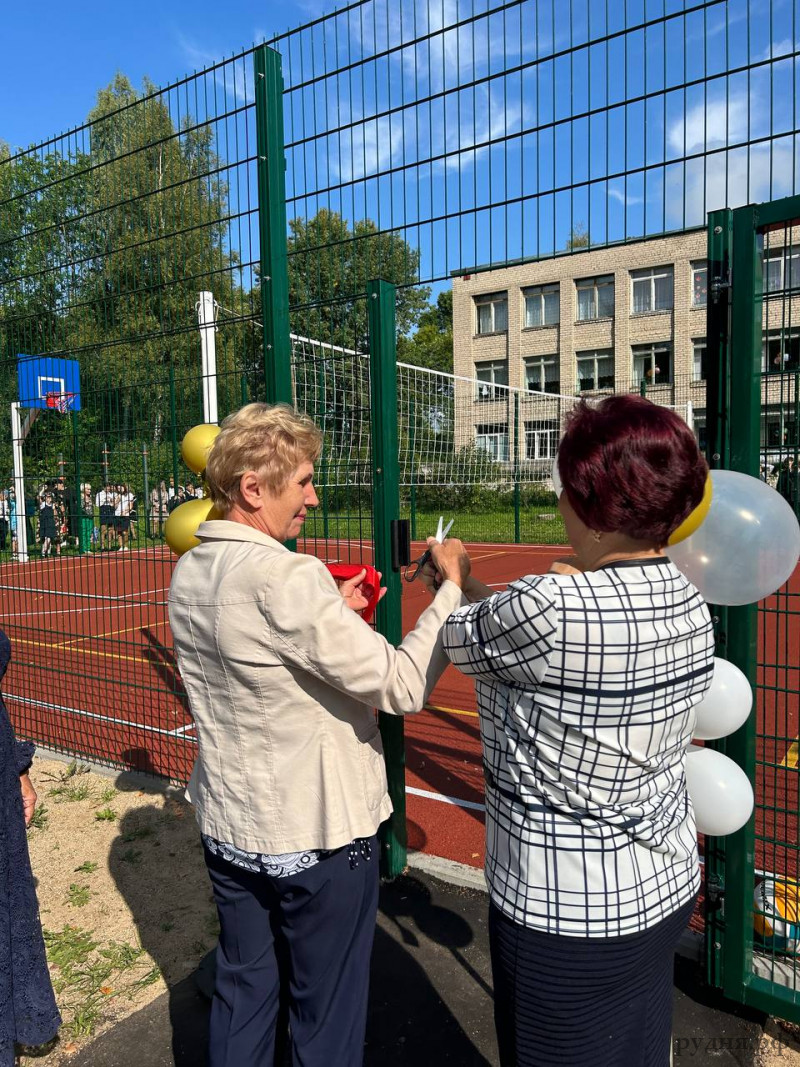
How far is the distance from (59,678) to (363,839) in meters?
6.56

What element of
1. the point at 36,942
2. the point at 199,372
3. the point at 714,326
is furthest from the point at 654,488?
the point at 199,372

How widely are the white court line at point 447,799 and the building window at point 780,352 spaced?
120 inches

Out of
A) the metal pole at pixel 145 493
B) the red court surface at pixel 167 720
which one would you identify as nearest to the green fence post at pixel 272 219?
the red court surface at pixel 167 720

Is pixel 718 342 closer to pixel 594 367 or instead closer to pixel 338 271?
pixel 338 271

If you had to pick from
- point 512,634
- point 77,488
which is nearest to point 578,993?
point 512,634

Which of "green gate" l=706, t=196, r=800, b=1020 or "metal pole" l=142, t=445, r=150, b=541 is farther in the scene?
"metal pole" l=142, t=445, r=150, b=541

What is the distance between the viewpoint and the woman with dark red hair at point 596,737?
56.9 inches

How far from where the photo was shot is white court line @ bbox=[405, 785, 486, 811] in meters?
4.55

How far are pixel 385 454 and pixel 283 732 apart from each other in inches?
70.2

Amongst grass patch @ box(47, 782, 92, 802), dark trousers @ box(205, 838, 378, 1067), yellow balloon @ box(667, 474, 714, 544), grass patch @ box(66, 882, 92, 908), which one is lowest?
grass patch @ box(66, 882, 92, 908)

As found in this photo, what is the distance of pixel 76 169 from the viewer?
15.5 feet

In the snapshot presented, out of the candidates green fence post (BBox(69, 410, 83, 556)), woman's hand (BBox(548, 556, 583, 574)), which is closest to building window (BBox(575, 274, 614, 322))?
green fence post (BBox(69, 410, 83, 556))

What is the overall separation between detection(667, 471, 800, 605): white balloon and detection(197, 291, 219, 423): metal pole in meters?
2.73

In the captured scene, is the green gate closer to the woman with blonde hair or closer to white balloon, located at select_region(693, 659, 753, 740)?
white balloon, located at select_region(693, 659, 753, 740)
